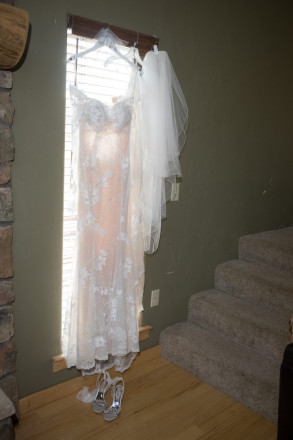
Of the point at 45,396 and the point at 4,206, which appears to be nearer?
the point at 4,206

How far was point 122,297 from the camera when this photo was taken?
2238mm

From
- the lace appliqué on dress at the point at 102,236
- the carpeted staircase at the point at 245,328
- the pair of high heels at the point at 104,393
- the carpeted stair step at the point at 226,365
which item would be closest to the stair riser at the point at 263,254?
the carpeted staircase at the point at 245,328

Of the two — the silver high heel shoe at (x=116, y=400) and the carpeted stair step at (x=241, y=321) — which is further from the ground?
the carpeted stair step at (x=241, y=321)

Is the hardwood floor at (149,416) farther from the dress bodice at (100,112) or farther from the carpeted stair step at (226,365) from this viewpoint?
the dress bodice at (100,112)

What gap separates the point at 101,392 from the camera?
2.24 metres

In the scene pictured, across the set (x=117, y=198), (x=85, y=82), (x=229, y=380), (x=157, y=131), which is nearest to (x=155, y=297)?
(x=229, y=380)

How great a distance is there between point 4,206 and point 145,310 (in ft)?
4.02

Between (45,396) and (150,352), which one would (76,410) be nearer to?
(45,396)

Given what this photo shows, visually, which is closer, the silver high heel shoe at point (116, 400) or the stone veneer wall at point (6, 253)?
the stone veneer wall at point (6, 253)

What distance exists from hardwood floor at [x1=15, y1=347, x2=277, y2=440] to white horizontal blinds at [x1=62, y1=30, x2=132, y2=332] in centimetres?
48

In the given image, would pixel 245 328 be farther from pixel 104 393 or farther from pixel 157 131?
pixel 157 131

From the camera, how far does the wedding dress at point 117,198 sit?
2074mm

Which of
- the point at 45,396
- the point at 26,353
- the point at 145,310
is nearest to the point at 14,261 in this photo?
the point at 26,353

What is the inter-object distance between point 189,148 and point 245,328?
3.90 feet
